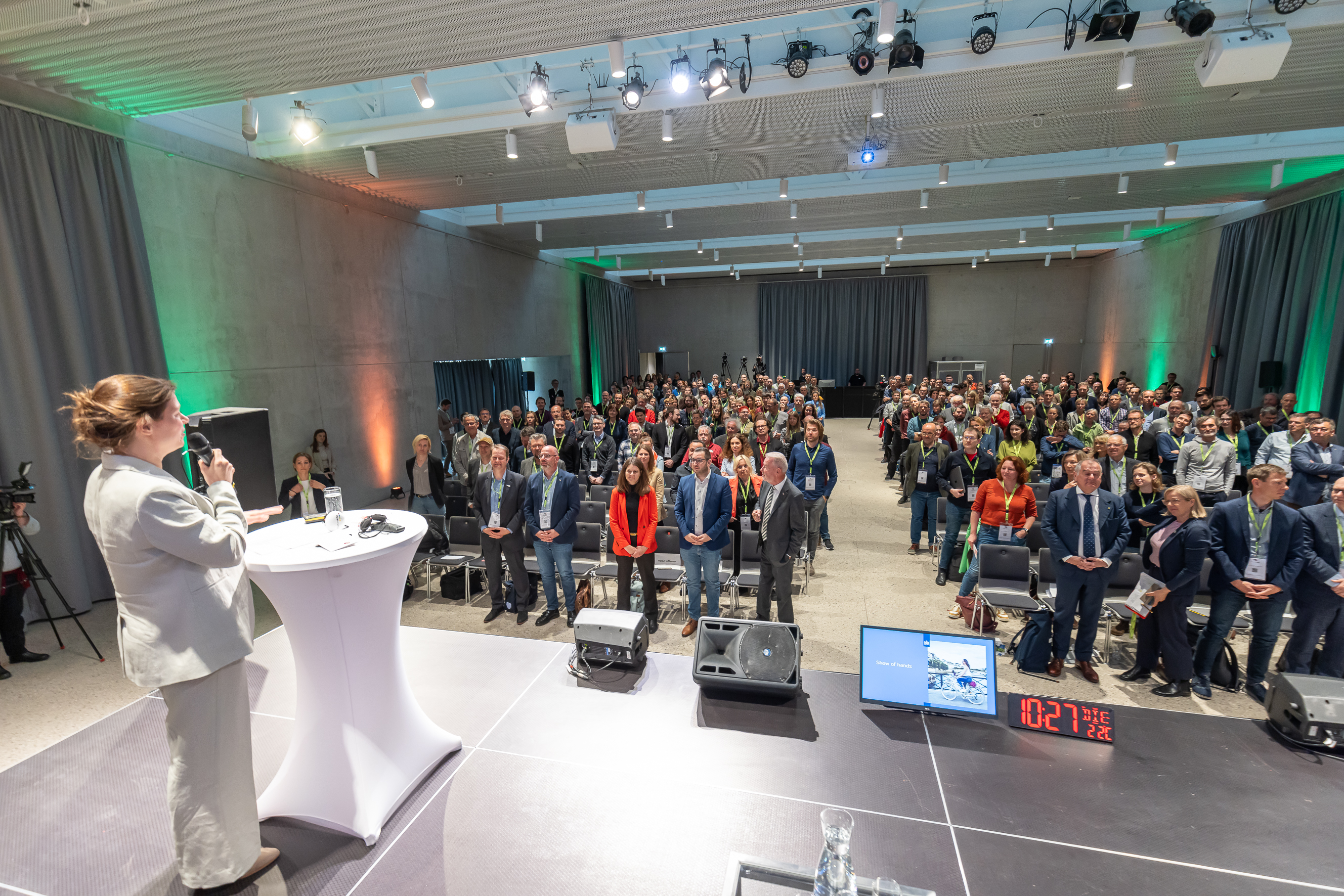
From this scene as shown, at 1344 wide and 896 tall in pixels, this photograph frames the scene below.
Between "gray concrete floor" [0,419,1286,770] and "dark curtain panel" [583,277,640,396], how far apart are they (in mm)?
11463

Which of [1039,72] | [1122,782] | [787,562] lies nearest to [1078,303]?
[1039,72]

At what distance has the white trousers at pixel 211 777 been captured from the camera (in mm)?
1850

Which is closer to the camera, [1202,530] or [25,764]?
[25,764]

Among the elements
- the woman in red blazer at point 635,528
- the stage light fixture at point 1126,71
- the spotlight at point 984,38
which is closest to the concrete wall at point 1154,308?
the stage light fixture at point 1126,71

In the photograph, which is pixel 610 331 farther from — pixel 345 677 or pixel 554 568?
pixel 345 677

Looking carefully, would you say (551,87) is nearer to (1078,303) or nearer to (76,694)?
(76,694)

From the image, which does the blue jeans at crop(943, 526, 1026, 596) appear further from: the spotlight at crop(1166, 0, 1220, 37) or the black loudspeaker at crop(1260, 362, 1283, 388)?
the black loudspeaker at crop(1260, 362, 1283, 388)

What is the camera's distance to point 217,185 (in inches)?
254

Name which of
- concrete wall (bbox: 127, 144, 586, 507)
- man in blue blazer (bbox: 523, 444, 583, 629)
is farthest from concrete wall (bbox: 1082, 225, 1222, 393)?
concrete wall (bbox: 127, 144, 586, 507)

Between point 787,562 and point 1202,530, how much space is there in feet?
8.20

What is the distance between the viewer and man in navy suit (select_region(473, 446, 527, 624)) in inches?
197

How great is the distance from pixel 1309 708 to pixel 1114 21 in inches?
185

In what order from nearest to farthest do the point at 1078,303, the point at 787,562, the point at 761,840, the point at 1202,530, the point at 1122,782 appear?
the point at 761,840 → the point at 1122,782 → the point at 1202,530 → the point at 787,562 → the point at 1078,303

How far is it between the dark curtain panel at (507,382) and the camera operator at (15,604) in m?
9.48
